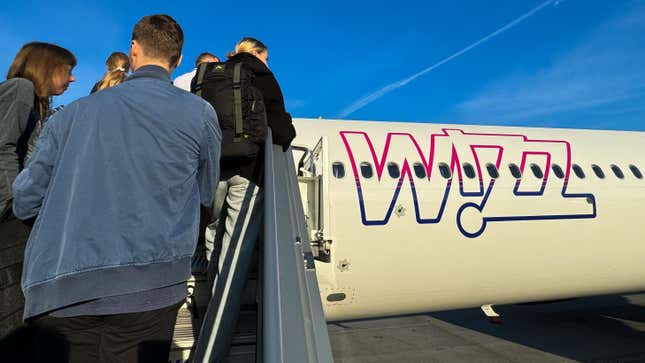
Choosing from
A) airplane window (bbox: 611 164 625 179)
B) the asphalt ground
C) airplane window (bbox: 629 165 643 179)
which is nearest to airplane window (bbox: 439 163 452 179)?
airplane window (bbox: 611 164 625 179)

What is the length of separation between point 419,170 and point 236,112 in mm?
4100

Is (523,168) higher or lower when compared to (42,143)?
higher

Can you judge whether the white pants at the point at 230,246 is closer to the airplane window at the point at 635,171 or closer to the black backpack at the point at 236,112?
the black backpack at the point at 236,112

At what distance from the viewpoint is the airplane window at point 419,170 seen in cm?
573

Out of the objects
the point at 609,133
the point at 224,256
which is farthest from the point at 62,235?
the point at 609,133

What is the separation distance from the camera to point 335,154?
5594 mm

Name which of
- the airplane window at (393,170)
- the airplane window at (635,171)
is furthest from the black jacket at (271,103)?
the airplane window at (635,171)

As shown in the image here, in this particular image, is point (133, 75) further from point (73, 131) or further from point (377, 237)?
point (377, 237)

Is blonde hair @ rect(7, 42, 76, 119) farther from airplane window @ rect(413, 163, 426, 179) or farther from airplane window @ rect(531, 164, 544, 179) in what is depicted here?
airplane window @ rect(531, 164, 544, 179)

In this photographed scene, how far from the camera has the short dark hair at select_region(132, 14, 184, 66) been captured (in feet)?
5.13

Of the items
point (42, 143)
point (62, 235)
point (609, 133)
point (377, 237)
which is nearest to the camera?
point (62, 235)

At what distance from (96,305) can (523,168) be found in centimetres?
642

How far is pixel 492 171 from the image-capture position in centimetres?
610

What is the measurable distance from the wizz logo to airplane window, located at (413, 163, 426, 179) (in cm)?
2
